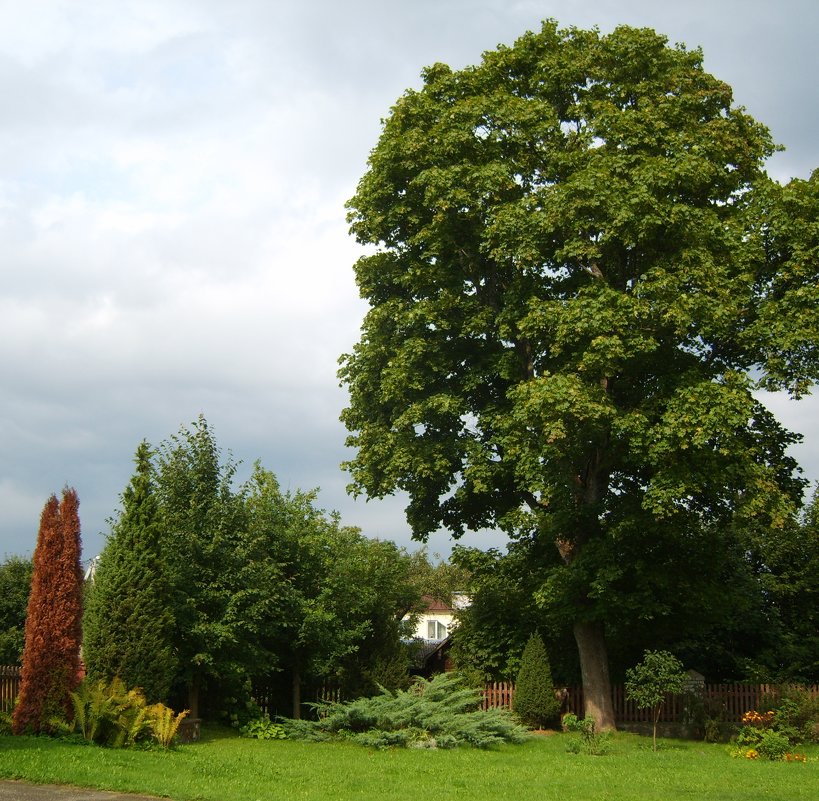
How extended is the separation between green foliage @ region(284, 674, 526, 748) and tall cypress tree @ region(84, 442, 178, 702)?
436 cm

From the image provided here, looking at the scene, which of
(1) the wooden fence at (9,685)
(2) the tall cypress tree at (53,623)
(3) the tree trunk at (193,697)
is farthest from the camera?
(3) the tree trunk at (193,697)

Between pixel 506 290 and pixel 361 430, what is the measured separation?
5.56 meters

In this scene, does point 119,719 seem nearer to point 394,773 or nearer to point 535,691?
point 394,773

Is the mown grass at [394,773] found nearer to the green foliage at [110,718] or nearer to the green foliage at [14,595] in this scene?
the green foliage at [110,718]

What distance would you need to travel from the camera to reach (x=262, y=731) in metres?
22.6

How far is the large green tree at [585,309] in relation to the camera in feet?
69.5

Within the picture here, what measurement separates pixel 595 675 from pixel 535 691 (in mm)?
2167

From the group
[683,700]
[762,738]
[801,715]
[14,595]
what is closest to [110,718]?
[762,738]

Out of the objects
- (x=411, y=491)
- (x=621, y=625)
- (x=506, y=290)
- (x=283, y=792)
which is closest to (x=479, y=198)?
(x=506, y=290)

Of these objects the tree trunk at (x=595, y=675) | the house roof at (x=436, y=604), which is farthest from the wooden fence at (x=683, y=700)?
the house roof at (x=436, y=604)

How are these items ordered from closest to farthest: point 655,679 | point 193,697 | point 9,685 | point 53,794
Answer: point 53,794 → point 655,679 → point 9,685 → point 193,697

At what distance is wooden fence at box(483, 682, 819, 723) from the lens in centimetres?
2531

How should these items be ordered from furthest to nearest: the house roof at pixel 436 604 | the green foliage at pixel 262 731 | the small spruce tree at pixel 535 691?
the house roof at pixel 436 604 → the small spruce tree at pixel 535 691 → the green foliage at pixel 262 731

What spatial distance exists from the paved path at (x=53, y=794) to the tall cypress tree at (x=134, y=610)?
600cm
